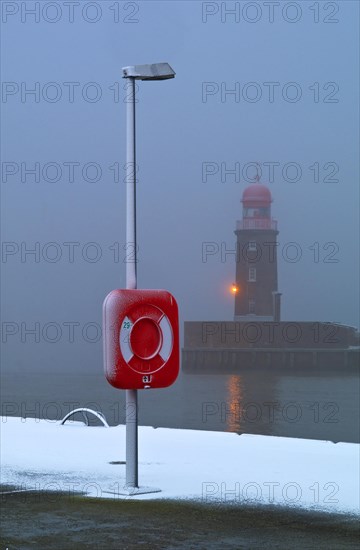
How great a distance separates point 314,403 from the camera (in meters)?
110

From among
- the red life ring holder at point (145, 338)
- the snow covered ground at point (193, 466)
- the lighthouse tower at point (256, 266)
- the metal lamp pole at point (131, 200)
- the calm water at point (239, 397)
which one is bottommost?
the calm water at point (239, 397)

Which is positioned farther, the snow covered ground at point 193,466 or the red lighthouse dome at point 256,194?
the red lighthouse dome at point 256,194

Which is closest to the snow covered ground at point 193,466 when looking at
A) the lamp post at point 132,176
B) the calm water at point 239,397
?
the lamp post at point 132,176

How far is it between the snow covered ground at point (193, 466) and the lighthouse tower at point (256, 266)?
241 ft

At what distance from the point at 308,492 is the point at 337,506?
1.76 feet

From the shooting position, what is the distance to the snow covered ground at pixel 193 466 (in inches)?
363

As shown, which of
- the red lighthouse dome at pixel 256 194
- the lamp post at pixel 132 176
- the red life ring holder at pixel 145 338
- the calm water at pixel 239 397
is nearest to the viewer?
the red life ring holder at pixel 145 338

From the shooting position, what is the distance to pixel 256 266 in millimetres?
90750

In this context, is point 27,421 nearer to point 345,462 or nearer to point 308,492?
point 345,462

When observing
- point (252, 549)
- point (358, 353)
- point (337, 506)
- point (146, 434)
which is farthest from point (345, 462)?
point (358, 353)

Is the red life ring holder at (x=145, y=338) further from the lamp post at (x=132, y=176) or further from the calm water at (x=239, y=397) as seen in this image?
the calm water at (x=239, y=397)

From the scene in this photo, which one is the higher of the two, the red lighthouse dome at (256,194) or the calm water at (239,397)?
the red lighthouse dome at (256,194)

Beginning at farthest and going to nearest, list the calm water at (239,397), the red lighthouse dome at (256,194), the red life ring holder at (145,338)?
1. the calm water at (239,397)
2. the red lighthouse dome at (256,194)
3. the red life ring holder at (145,338)

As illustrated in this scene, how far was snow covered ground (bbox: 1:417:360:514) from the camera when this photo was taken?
363 inches
